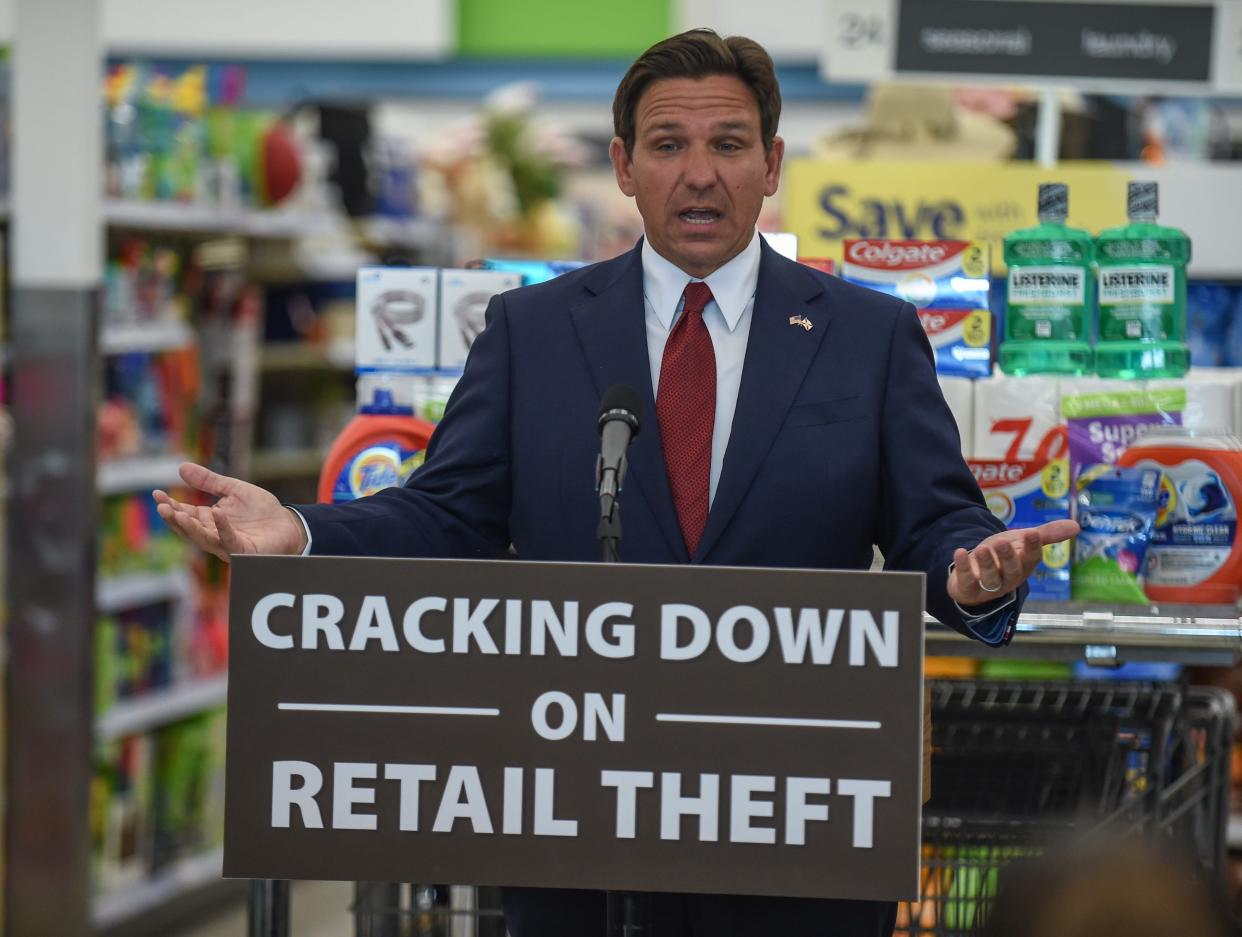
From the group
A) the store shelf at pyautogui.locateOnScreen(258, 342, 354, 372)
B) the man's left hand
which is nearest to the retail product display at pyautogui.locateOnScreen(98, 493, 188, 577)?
the store shelf at pyautogui.locateOnScreen(258, 342, 354, 372)

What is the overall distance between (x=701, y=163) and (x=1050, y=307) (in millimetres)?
1021

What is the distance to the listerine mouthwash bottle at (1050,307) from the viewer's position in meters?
2.87

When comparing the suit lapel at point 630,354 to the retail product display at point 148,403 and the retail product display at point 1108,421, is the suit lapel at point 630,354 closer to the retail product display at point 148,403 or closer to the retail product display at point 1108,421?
the retail product display at point 1108,421

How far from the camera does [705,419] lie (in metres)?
2.13

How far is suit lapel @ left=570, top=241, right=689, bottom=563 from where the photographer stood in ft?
6.82

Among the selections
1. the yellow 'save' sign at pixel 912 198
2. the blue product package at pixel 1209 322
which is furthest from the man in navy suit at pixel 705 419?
the blue product package at pixel 1209 322

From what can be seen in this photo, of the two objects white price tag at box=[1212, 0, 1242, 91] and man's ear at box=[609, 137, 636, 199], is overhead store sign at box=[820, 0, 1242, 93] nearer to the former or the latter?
white price tag at box=[1212, 0, 1242, 91]

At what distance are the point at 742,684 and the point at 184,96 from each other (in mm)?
4280

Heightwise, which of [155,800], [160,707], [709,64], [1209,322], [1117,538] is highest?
[709,64]

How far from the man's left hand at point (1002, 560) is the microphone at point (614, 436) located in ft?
1.38

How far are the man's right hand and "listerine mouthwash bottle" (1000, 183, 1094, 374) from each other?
1481mm

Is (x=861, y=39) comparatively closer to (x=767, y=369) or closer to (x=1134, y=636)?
(x=1134, y=636)

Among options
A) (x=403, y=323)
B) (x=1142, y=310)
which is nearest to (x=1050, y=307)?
(x=1142, y=310)

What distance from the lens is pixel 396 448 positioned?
2820 millimetres
